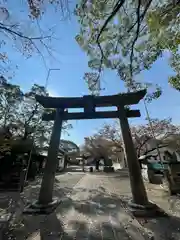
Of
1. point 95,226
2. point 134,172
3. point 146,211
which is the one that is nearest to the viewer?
point 95,226

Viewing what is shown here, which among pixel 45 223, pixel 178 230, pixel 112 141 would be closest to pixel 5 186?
pixel 45 223

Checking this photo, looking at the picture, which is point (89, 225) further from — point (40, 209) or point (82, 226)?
point (40, 209)

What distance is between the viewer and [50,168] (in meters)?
5.32

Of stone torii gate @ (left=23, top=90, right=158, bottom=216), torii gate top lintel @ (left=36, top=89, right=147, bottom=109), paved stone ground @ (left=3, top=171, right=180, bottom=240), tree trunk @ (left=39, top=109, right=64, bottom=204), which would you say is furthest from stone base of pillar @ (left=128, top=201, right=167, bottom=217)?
torii gate top lintel @ (left=36, top=89, right=147, bottom=109)

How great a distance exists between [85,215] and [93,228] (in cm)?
97

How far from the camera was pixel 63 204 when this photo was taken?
570cm

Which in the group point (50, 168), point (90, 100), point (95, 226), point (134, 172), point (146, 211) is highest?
point (90, 100)

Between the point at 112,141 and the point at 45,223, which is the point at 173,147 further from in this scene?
the point at 45,223

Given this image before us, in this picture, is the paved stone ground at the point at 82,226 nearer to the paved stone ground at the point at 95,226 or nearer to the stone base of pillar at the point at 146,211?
the paved stone ground at the point at 95,226


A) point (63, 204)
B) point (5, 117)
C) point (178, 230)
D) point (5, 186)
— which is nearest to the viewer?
point (178, 230)

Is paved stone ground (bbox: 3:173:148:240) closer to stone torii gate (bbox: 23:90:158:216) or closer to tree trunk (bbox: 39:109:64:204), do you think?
tree trunk (bbox: 39:109:64:204)

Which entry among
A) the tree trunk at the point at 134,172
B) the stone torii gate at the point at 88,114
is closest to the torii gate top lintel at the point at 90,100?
the stone torii gate at the point at 88,114

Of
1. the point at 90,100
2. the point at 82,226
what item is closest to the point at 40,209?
the point at 82,226

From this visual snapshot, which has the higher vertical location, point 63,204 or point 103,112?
point 103,112
